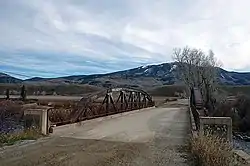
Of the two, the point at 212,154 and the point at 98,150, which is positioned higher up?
the point at 212,154

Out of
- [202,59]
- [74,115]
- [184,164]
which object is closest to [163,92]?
[202,59]

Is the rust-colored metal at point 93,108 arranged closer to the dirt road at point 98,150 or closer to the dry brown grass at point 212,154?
the dirt road at point 98,150

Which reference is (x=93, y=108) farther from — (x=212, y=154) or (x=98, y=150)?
(x=212, y=154)

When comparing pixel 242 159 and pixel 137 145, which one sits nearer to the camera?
pixel 242 159

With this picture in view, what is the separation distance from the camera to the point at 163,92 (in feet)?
470

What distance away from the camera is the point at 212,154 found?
9.25 m

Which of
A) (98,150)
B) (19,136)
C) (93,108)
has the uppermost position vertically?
(93,108)

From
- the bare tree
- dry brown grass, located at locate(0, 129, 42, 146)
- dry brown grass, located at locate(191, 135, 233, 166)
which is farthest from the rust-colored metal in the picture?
the bare tree

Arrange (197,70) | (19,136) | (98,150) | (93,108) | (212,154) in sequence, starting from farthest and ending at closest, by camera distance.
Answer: (197,70) → (93,108) → (19,136) → (98,150) → (212,154)

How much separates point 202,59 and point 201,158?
79951 millimetres

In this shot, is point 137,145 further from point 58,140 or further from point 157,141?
point 58,140

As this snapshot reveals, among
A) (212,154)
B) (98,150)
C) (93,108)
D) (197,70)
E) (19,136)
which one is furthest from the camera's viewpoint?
(197,70)

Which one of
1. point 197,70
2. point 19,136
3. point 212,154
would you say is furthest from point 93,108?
point 197,70

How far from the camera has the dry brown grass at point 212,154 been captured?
9.04 meters
